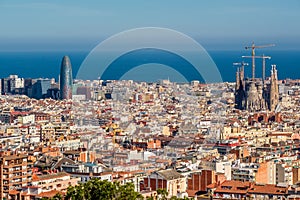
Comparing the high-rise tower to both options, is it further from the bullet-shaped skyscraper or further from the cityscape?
the bullet-shaped skyscraper

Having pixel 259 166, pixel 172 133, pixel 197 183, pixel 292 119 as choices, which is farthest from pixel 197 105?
pixel 197 183

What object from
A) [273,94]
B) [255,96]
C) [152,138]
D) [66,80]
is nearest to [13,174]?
[152,138]

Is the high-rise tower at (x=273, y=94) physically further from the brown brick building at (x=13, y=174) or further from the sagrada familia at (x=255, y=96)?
the brown brick building at (x=13, y=174)

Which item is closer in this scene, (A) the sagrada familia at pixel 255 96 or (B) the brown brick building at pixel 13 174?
(B) the brown brick building at pixel 13 174

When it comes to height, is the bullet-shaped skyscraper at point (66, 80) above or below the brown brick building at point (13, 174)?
above

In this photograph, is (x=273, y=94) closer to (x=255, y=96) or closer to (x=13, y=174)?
(x=255, y=96)

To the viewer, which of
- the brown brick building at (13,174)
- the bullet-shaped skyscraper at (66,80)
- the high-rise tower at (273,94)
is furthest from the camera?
the bullet-shaped skyscraper at (66,80)

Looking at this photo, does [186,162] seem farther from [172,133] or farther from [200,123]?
[200,123]

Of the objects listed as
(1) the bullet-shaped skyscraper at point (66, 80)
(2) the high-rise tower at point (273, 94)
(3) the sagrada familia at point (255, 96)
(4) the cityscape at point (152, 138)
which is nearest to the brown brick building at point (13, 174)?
(4) the cityscape at point (152, 138)
